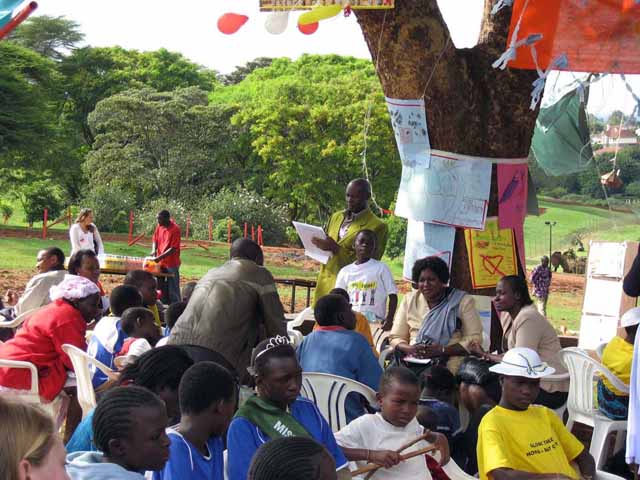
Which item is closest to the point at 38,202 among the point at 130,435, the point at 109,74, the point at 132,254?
the point at 109,74

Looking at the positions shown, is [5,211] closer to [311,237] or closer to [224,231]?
[224,231]

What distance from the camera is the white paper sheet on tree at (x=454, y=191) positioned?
6988 mm

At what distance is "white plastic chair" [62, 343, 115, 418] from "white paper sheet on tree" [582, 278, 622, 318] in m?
7.68

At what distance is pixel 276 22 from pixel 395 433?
257 cm

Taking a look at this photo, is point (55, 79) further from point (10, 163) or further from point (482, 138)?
point (482, 138)

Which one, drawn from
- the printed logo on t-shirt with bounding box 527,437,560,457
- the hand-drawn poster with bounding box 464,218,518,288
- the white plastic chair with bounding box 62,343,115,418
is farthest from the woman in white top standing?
the printed logo on t-shirt with bounding box 527,437,560,457

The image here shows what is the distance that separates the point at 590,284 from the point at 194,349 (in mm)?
8360

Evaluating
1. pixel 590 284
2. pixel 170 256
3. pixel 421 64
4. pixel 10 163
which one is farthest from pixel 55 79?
pixel 421 64

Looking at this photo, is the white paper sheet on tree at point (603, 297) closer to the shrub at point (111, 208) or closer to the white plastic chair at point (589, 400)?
the white plastic chair at point (589, 400)

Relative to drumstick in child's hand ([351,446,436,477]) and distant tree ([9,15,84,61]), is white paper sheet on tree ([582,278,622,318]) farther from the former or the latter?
distant tree ([9,15,84,61])

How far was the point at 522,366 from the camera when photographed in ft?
14.5

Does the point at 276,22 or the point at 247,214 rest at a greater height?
the point at 276,22

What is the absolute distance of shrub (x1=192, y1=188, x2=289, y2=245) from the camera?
28.2m

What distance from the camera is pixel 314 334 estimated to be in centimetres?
540
